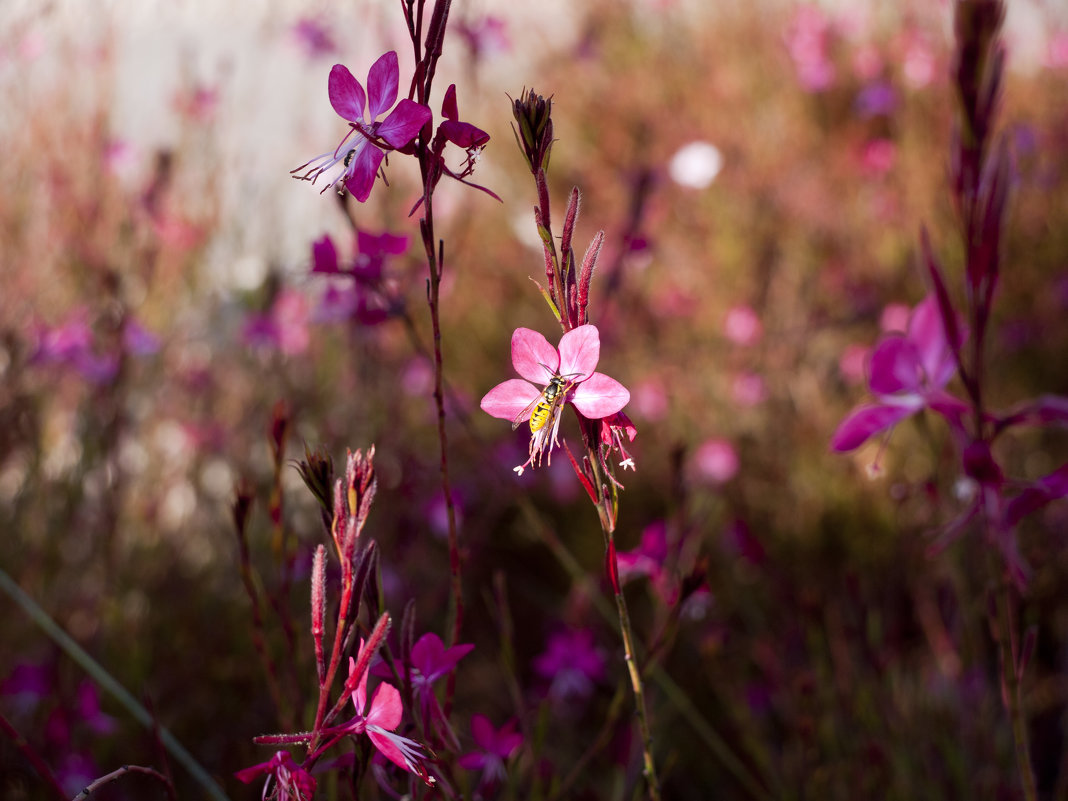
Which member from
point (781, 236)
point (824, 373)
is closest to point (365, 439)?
point (824, 373)

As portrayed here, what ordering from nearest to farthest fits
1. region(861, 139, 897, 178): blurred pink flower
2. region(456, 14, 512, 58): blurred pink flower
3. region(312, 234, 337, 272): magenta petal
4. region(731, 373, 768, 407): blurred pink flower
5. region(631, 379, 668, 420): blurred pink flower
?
1. region(312, 234, 337, 272): magenta petal
2. region(456, 14, 512, 58): blurred pink flower
3. region(731, 373, 768, 407): blurred pink flower
4. region(631, 379, 668, 420): blurred pink flower
5. region(861, 139, 897, 178): blurred pink flower

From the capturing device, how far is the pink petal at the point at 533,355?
50 cm

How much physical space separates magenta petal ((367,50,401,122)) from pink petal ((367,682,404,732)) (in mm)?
334

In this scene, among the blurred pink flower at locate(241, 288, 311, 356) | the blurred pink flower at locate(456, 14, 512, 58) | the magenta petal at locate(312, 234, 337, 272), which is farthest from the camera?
the blurred pink flower at locate(241, 288, 311, 356)

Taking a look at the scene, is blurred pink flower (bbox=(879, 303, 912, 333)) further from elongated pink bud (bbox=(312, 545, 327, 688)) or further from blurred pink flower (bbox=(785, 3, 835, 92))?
elongated pink bud (bbox=(312, 545, 327, 688))

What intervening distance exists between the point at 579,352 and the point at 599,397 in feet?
0.09

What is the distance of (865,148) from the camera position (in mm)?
2629

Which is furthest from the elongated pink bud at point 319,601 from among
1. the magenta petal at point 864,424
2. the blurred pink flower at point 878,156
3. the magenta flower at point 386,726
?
the blurred pink flower at point 878,156

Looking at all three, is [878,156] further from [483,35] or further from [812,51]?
[483,35]

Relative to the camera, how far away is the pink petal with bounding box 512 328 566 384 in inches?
19.6

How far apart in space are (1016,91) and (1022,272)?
1.06 meters

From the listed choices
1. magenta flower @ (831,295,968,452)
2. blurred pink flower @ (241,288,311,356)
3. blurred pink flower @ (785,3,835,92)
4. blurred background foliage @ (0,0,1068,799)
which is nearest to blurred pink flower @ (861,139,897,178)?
blurred background foliage @ (0,0,1068,799)

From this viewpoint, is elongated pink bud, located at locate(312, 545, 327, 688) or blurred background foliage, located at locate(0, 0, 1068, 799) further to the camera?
blurred background foliage, located at locate(0, 0, 1068, 799)

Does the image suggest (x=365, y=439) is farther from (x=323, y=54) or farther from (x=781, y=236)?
(x=781, y=236)
